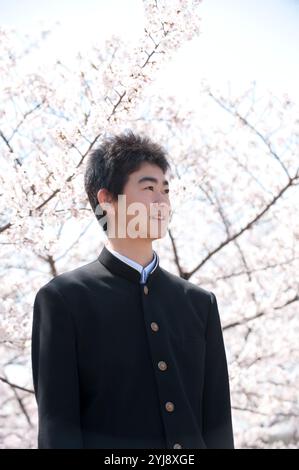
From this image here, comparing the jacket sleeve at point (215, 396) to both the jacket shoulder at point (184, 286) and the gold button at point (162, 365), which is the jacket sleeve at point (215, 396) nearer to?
the jacket shoulder at point (184, 286)

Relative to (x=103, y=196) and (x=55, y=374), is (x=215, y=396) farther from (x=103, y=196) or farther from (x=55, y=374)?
(x=103, y=196)

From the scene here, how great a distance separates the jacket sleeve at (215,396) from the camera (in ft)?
6.40

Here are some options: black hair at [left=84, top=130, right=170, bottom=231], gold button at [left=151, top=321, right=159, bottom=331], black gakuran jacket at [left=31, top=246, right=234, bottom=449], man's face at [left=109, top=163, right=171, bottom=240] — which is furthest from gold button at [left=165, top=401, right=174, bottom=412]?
black hair at [left=84, top=130, right=170, bottom=231]

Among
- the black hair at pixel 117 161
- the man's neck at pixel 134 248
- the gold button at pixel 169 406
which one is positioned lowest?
the gold button at pixel 169 406

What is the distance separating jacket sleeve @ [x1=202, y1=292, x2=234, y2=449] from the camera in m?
1.95

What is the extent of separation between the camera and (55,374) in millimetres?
1728

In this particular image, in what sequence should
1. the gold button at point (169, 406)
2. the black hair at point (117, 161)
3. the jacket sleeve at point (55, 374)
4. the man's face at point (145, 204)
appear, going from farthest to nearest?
the black hair at point (117, 161) < the man's face at point (145, 204) < the gold button at point (169, 406) < the jacket sleeve at point (55, 374)

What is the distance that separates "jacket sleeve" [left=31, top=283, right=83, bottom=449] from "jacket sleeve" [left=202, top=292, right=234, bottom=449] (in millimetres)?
450

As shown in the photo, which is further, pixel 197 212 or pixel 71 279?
pixel 197 212

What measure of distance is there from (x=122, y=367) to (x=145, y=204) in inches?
19.1

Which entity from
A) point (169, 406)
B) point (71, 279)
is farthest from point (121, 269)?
point (169, 406)

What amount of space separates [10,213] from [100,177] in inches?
82.6

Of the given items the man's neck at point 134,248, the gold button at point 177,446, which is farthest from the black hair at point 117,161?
the gold button at point 177,446
